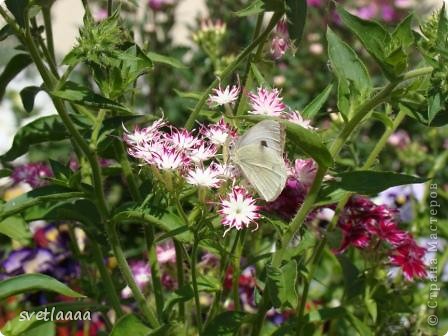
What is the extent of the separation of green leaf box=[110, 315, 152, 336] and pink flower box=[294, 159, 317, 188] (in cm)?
27

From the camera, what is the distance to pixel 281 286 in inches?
37.5

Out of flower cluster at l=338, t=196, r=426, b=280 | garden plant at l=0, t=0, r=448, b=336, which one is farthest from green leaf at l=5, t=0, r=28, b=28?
flower cluster at l=338, t=196, r=426, b=280

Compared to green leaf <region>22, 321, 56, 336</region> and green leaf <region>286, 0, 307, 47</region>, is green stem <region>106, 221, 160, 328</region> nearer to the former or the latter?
green leaf <region>22, 321, 56, 336</region>

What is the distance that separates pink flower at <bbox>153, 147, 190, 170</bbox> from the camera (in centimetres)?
97

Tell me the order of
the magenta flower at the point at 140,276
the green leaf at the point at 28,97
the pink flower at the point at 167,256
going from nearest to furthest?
1. the green leaf at the point at 28,97
2. the pink flower at the point at 167,256
3. the magenta flower at the point at 140,276

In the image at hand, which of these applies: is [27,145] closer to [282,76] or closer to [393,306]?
[393,306]

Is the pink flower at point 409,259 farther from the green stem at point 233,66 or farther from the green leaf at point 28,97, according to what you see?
the green leaf at point 28,97

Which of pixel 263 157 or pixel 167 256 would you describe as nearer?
pixel 263 157

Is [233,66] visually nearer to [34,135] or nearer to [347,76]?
[347,76]

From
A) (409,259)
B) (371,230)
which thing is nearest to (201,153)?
(371,230)

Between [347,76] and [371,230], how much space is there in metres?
0.27

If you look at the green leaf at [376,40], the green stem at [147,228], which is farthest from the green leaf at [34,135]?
the green leaf at [376,40]

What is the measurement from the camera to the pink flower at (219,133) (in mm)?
998

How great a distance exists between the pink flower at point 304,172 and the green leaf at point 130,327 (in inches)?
10.7
